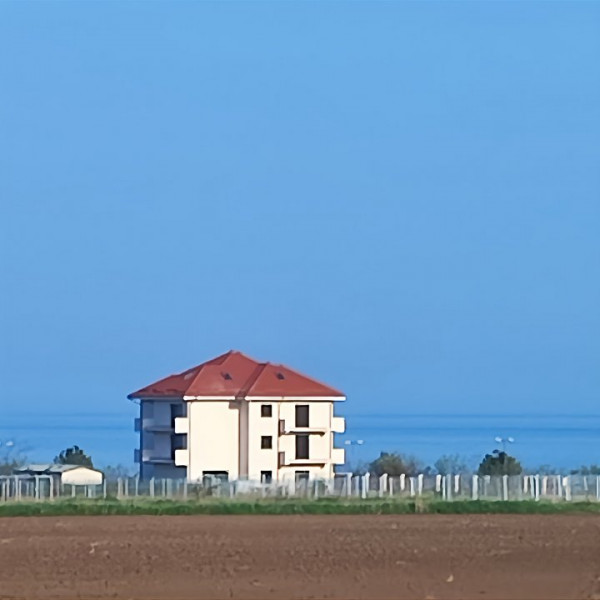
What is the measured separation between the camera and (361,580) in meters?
30.4

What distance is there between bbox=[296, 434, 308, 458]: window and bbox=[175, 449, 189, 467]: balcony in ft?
15.4

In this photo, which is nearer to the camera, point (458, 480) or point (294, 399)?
point (458, 480)

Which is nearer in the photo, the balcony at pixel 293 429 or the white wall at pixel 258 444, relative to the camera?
the white wall at pixel 258 444

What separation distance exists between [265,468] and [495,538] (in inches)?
1392

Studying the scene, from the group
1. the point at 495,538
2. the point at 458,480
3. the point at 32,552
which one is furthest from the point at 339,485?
the point at 32,552

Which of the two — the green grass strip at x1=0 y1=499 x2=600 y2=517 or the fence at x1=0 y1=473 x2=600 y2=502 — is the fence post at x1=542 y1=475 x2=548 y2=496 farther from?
the green grass strip at x1=0 y1=499 x2=600 y2=517

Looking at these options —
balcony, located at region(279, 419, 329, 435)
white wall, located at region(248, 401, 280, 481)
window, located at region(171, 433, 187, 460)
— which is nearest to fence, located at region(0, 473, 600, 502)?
window, located at region(171, 433, 187, 460)

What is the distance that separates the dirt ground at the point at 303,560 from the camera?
96.7 ft

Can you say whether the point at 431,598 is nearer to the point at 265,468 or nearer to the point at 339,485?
the point at 339,485

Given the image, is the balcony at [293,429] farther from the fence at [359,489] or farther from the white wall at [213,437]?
the fence at [359,489]

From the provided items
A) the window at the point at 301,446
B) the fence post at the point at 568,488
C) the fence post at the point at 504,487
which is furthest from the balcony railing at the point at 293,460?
the fence post at the point at 568,488

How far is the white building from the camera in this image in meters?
74.1

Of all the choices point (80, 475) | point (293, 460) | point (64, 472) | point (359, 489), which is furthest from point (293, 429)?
point (359, 489)

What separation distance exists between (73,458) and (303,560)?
61.0 metres
